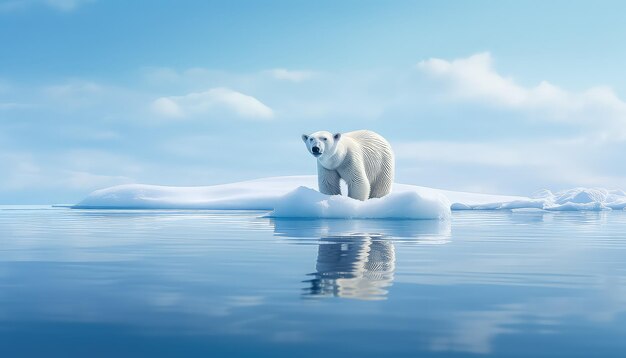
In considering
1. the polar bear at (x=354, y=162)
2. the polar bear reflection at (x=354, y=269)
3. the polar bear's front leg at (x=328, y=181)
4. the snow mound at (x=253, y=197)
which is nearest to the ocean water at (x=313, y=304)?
the polar bear reflection at (x=354, y=269)

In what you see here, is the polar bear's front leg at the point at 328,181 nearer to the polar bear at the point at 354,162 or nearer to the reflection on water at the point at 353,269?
the polar bear at the point at 354,162

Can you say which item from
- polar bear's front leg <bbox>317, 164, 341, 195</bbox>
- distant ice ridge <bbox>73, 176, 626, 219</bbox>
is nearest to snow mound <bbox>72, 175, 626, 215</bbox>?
distant ice ridge <bbox>73, 176, 626, 219</bbox>

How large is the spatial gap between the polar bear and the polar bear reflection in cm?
541

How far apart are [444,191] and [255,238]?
2604cm

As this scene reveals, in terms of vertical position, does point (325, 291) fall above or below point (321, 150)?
below

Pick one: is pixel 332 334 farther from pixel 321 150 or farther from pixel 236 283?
pixel 321 150

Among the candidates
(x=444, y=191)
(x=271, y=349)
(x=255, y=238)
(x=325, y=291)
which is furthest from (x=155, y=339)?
(x=444, y=191)

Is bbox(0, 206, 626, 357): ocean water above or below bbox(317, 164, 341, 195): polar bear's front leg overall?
below

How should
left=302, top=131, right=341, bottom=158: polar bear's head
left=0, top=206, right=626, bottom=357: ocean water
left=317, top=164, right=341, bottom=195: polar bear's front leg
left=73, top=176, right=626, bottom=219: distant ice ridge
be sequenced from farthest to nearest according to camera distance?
left=73, top=176, right=626, bottom=219: distant ice ridge < left=317, top=164, right=341, bottom=195: polar bear's front leg < left=302, top=131, right=341, bottom=158: polar bear's head < left=0, top=206, right=626, bottom=357: ocean water

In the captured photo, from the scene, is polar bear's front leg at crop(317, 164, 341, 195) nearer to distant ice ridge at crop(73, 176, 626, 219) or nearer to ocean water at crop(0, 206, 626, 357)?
distant ice ridge at crop(73, 176, 626, 219)

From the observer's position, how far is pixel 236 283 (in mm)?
3348

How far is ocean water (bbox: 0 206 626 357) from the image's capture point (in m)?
2.02

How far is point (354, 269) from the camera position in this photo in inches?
149

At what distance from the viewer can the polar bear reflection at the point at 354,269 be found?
3.00 metres
